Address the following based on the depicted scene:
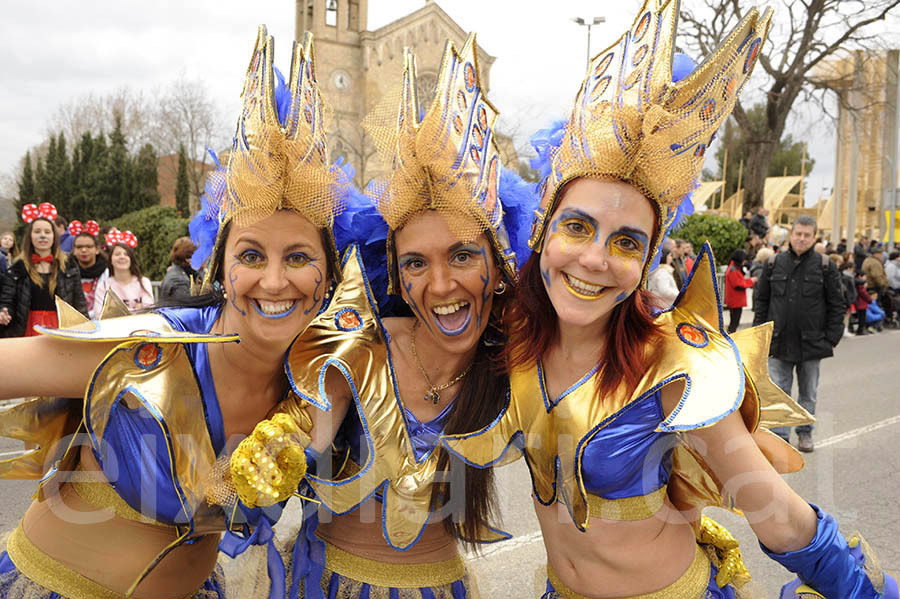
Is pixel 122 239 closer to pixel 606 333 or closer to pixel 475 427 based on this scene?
pixel 475 427

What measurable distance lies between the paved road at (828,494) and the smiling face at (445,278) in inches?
30.8

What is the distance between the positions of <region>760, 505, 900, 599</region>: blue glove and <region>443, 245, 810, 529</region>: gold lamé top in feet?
0.90

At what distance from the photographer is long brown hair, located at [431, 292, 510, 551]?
198 cm

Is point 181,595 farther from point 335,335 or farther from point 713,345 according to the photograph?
point 713,345

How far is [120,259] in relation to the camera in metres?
6.93

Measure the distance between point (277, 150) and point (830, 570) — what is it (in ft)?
5.54

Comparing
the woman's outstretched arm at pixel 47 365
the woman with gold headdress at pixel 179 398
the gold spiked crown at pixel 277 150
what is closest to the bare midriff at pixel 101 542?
the woman with gold headdress at pixel 179 398

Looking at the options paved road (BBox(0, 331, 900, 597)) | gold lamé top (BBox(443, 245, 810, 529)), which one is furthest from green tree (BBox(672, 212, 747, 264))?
gold lamé top (BBox(443, 245, 810, 529))

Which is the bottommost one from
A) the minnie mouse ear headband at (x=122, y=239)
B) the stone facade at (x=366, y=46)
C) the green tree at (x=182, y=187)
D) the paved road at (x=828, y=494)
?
the paved road at (x=828, y=494)

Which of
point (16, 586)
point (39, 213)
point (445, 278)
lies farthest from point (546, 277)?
point (39, 213)

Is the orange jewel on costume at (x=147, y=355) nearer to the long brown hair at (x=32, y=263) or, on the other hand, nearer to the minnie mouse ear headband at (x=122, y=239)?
the long brown hair at (x=32, y=263)

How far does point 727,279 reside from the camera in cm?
1060

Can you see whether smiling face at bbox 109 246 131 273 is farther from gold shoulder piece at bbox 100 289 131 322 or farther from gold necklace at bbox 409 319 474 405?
gold necklace at bbox 409 319 474 405

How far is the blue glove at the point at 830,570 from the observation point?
166 centimetres
